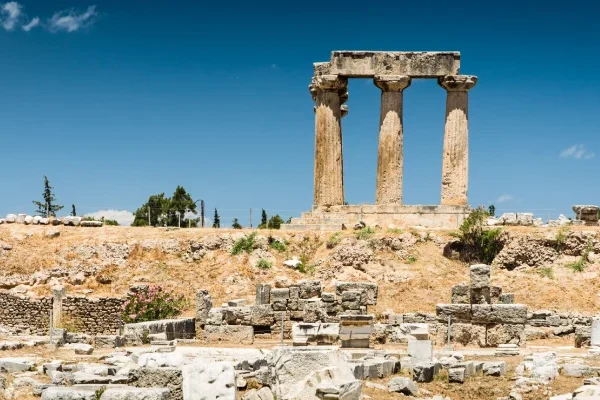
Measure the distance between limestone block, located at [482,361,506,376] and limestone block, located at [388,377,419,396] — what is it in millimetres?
2254

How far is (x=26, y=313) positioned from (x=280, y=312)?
32.7 feet

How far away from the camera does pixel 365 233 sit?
113 ft

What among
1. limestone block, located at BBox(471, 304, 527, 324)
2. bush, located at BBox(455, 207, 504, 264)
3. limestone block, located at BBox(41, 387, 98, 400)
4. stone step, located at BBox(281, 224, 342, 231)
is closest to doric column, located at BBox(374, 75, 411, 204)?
stone step, located at BBox(281, 224, 342, 231)

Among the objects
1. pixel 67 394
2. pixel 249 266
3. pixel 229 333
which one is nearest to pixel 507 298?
pixel 229 333

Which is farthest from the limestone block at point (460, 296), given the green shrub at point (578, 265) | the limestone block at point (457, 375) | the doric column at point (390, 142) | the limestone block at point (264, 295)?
the doric column at point (390, 142)

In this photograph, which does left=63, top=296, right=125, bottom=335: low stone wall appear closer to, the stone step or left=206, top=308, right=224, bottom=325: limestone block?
left=206, top=308, right=224, bottom=325: limestone block

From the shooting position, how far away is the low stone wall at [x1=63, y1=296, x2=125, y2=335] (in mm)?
29516

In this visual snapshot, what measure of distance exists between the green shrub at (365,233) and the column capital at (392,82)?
22.4 ft

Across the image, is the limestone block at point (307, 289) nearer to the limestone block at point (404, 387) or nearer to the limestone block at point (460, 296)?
the limestone block at point (460, 296)

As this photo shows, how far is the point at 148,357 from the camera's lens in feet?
56.9

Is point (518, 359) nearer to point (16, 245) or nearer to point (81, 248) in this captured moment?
point (81, 248)

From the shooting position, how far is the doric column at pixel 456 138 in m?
38.1

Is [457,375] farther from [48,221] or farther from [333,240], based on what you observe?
[48,221]

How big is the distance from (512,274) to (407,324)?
9917mm
